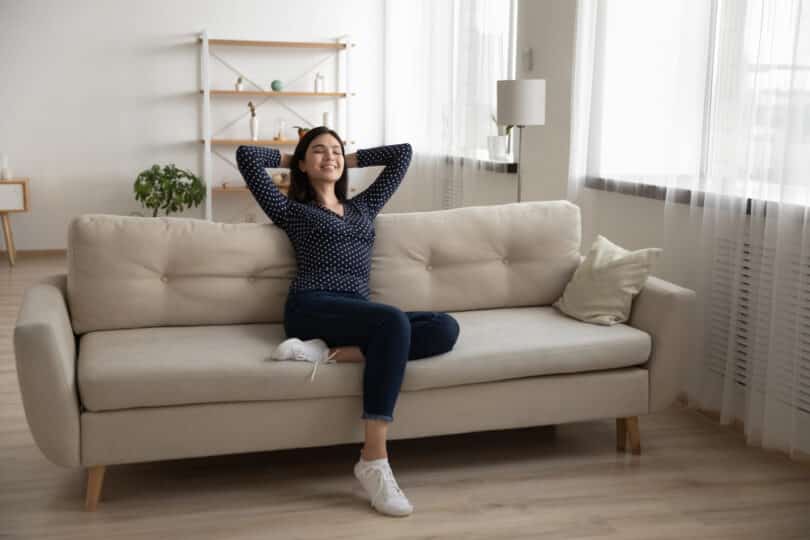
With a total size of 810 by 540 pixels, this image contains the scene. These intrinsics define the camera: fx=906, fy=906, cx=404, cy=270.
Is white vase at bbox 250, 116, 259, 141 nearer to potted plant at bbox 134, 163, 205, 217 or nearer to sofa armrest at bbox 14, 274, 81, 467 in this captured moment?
Result: potted plant at bbox 134, 163, 205, 217

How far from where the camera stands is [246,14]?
7.41 metres

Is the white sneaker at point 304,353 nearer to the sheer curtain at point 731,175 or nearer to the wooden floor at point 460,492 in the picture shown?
the wooden floor at point 460,492

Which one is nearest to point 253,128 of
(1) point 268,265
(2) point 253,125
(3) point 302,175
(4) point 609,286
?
(2) point 253,125

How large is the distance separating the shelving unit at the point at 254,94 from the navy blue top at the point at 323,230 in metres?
4.00

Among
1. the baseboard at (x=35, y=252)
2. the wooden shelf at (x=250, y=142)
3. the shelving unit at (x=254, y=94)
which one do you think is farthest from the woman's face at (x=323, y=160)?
the baseboard at (x=35, y=252)

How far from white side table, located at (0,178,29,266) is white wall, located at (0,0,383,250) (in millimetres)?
442

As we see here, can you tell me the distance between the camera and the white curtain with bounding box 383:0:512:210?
577cm

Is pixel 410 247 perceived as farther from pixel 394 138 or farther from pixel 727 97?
pixel 394 138

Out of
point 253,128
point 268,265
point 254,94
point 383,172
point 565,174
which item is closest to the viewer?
point 268,265

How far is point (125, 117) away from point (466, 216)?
473 centimetres

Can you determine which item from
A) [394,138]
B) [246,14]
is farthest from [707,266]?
[246,14]

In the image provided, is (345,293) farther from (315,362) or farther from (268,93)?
(268,93)

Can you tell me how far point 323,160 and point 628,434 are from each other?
56.3 inches

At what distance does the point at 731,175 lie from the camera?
3.34 metres
